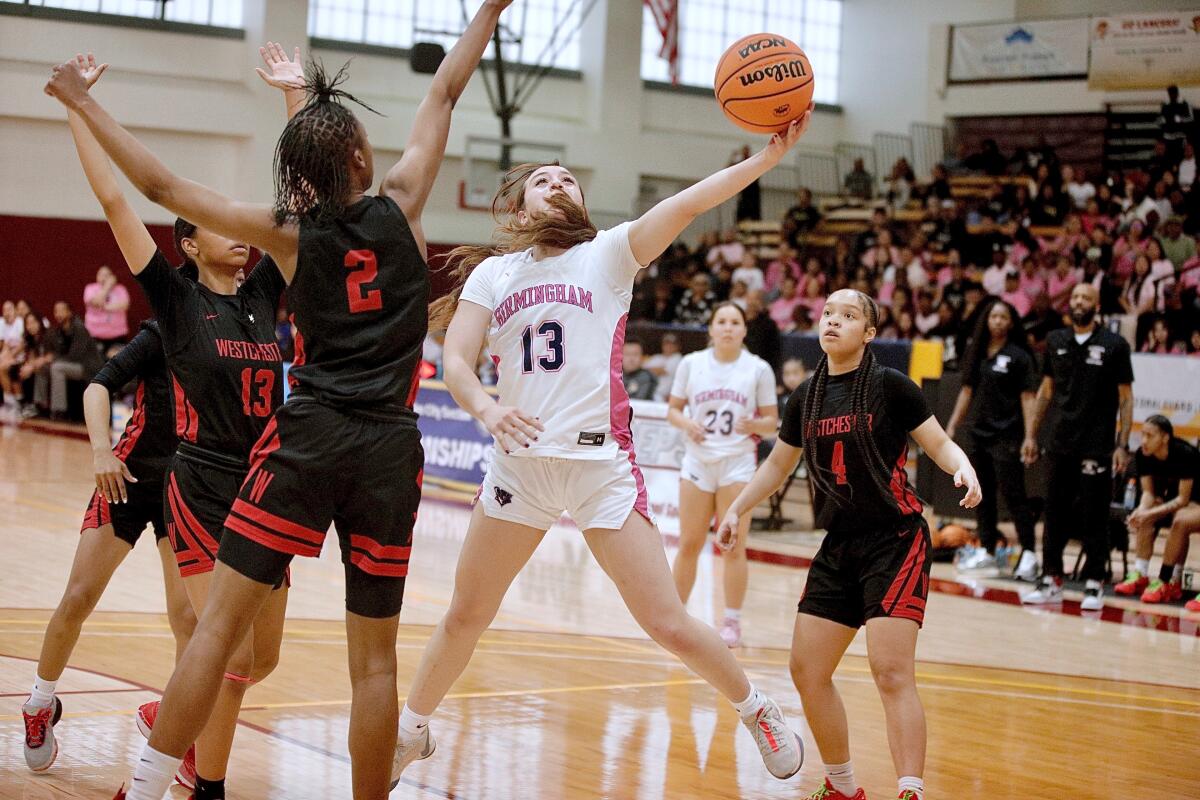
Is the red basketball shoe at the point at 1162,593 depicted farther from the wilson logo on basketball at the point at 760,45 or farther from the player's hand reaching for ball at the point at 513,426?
the player's hand reaching for ball at the point at 513,426

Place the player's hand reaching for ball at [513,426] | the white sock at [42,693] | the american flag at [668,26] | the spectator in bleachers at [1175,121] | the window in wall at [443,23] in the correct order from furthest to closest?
the window in wall at [443,23], the american flag at [668,26], the spectator in bleachers at [1175,121], the white sock at [42,693], the player's hand reaching for ball at [513,426]

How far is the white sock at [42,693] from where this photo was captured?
4996mm

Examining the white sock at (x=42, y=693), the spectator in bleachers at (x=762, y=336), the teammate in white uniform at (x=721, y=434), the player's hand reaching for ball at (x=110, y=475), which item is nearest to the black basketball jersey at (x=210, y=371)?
the player's hand reaching for ball at (x=110, y=475)

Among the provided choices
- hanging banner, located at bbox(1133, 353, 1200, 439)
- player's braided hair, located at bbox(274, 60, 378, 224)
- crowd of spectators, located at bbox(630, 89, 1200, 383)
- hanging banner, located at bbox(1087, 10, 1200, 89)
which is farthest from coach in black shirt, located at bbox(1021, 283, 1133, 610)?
hanging banner, located at bbox(1087, 10, 1200, 89)

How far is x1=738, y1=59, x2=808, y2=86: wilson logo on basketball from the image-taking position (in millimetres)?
4719

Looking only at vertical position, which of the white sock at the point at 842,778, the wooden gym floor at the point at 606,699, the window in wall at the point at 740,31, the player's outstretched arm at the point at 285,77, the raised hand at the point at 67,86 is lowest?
the wooden gym floor at the point at 606,699

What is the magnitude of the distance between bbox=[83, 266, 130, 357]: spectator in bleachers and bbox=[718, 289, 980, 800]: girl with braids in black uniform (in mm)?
15995

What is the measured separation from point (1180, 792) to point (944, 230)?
15.5m

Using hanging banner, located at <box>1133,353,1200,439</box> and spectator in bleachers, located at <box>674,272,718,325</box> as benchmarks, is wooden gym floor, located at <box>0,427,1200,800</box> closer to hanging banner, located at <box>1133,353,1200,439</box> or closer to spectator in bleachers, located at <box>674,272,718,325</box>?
hanging banner, located at <box>1133,353,1200,439</box>

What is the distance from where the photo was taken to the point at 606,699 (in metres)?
6.66

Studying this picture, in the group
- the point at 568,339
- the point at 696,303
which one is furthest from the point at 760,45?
the point at 696,303

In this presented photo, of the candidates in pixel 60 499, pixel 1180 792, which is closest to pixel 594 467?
pixel 1180 792

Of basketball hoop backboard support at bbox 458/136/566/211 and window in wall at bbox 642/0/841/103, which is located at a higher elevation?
window in wall at bbox 642/0/841/103

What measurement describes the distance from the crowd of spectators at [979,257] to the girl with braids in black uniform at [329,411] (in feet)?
32.8
